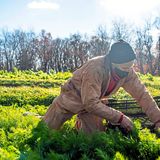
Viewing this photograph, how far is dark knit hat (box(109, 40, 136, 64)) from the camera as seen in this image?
4.44 metres

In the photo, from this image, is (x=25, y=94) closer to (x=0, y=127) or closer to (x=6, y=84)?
(x=6, y=84)

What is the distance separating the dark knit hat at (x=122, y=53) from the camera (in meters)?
4.44

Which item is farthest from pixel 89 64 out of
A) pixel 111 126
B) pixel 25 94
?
pixel 25 94

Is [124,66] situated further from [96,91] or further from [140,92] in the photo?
[140,92]

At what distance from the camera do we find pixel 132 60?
14.8ft

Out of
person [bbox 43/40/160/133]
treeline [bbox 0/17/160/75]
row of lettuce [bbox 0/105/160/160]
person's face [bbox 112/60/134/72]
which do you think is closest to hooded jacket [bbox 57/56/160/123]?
person [bbox 43/40/160/133]

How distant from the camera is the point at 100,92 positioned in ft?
15.1

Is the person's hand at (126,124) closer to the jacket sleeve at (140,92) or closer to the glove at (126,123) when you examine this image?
the glove at (126,123)

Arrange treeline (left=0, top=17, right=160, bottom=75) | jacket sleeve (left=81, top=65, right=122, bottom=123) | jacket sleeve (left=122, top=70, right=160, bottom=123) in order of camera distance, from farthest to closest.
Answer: treeline (left=0, top=17, right=160, bottom=75) → jacket sleeve (left=122, top=70, right=160, bottom=123) → jacket sleeve (left=81, top=65, right=122, bottom=123)

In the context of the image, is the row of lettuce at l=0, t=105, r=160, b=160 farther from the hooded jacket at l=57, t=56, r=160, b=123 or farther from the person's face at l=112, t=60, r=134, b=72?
the person's face at l=112, t=60, r=134, b=72

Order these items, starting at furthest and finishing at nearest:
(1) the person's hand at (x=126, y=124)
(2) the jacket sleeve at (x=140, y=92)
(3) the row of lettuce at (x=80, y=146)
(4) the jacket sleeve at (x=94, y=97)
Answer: (2) the jacket sleeve at (x=140, y=92) < (4) the jacket sleeve at (x=94, y=97) < (1) the person's hand at (x=126, y=124) < (3) the row of lettuce at (x=80, y=146)

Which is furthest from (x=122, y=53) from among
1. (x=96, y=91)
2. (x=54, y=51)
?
(x=54, y=51)

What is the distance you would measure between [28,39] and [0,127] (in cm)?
5339

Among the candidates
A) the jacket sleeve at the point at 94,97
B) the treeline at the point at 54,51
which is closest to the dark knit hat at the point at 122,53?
the jacket sleeve at the point at 94,97
